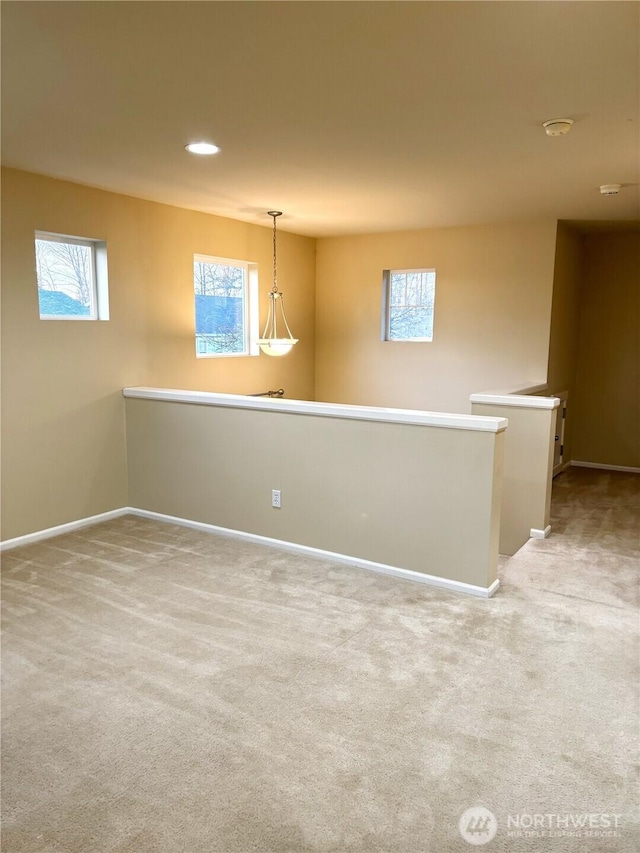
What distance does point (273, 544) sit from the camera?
12.9 feet

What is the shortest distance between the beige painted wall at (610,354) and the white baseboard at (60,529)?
16.1ft

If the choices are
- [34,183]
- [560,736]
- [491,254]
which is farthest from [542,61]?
[491,254]

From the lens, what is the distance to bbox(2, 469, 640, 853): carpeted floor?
5.73ft

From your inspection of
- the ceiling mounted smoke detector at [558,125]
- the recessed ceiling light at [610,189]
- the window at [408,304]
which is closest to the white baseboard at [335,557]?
the ceiling mounted smoke detector at [558,125]

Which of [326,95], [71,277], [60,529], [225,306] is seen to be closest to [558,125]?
[326,95]

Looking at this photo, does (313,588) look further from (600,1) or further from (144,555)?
(600,1)

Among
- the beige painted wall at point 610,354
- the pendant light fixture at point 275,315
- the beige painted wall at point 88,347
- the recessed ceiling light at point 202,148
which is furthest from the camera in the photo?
the beige painted wall at point 610,354

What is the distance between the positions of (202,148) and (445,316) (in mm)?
3296

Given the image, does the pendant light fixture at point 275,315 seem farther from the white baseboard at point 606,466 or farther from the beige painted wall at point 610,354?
the white baseboard at point 606,466

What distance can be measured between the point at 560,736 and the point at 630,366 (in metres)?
5.12

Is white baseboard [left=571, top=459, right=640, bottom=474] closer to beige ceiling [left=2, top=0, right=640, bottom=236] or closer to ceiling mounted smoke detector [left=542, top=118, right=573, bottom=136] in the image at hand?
beige ceiling [left=2, top=0, right=640, bottom=236]

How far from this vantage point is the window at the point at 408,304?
19.9ft

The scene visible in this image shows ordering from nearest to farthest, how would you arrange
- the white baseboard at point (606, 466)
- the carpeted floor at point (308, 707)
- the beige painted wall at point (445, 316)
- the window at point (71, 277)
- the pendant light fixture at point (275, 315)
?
the carpeted floor at point (308, 707)
the window at point (71, 277)
the beige painted wall at point (445, 316)
the pendant light fixture at point (275, 315)
the white baseboard at point (606, 466)

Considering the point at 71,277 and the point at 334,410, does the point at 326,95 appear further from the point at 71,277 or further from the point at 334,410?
the point at 71,277
